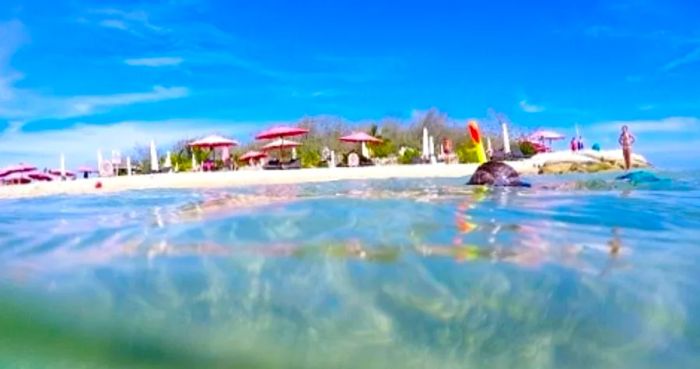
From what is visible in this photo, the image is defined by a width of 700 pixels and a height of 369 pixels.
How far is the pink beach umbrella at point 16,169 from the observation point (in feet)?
71.0

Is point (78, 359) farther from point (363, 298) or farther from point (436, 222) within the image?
point (436, 222)

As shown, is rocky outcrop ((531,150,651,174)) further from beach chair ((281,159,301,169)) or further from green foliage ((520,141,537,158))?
beach chair ((281,159,301,169))

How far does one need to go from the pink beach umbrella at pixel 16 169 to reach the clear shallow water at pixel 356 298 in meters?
19.3

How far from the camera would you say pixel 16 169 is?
21.8 meters

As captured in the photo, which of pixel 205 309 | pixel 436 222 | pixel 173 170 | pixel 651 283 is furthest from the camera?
pixel 173 170

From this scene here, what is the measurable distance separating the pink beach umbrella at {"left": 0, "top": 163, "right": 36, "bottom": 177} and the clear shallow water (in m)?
19.3

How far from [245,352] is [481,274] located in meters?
1.25

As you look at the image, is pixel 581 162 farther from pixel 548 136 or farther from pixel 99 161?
pixel 99 161

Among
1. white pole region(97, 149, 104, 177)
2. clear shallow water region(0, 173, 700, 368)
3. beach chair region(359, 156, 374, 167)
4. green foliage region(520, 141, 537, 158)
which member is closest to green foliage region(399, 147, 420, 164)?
beach chair region(359, 156, 374, 167)

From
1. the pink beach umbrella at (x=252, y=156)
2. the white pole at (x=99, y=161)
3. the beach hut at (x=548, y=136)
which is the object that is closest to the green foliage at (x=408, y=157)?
the pink beach umbrella at (x=252, y=156)

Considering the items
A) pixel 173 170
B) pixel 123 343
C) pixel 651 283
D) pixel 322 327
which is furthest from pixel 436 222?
pixel 173 170

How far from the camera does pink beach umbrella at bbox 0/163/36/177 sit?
21641 mm

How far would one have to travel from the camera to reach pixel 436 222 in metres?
4.84

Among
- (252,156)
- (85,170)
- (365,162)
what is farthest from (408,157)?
(85,170)
